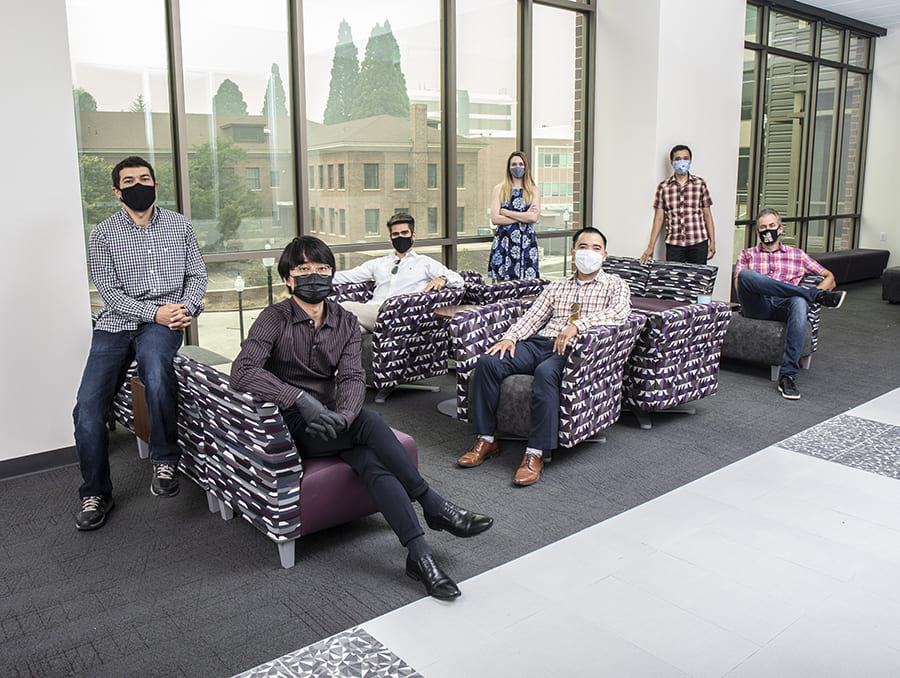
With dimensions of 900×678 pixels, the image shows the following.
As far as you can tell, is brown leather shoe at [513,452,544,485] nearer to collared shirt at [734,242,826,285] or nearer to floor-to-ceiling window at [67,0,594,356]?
floor-to-ceiling window at [67,0,594,356]

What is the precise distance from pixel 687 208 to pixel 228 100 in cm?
424

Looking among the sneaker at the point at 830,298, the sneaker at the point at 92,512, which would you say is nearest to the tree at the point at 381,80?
the sneaker at the point at 830,298

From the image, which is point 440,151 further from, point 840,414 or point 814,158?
point 814,158

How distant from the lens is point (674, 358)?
4.59 meters

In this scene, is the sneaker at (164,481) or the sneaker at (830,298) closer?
the sneaker at (164,481)

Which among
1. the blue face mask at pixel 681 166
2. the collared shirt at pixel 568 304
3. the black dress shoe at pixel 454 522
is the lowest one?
the black dress shoe at pixel 454 522

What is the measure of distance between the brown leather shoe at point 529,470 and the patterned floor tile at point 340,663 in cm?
145

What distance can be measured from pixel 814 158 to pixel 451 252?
7.23 metres

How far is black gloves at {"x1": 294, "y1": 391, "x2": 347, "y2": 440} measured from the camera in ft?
9.66

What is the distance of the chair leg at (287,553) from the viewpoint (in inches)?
118

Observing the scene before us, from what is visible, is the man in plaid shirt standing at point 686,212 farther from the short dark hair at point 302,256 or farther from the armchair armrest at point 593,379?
the short dark hair at point 302,256

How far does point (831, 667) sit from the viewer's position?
2.38 m

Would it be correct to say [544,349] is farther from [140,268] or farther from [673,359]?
[140,268]

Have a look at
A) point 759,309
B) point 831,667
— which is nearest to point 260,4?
point 759,309
